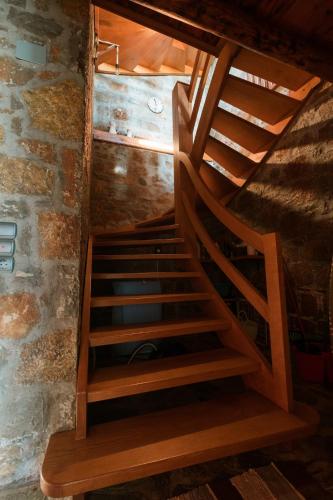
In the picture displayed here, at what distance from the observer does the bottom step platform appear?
921 mm

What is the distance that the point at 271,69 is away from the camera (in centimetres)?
221

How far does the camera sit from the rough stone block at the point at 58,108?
1.21m

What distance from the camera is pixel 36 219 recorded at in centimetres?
119

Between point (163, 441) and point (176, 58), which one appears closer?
point (163, 441)

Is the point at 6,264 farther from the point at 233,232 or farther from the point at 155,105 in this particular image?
the point at 155,105

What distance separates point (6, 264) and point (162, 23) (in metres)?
2.48

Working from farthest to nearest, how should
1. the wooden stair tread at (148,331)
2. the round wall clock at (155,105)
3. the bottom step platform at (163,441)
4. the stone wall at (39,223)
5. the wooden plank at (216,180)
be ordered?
the round wall clock at (155,105) → the wooden plank at (216,180) → the wooden stair tread at (148,331) → the stone wall at (39,223) → the bottom step platform at (163,441)

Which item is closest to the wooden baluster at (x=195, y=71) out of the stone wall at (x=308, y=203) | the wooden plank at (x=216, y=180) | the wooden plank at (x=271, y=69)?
the wooden plank at (x=271, y=69)

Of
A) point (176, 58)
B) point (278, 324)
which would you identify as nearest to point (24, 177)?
point (278, 324)

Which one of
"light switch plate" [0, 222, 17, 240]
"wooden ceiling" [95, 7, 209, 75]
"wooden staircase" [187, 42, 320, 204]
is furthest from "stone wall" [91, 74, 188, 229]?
"light switch plate" [0, 222, 17, 240]

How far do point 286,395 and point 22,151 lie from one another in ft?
5.70

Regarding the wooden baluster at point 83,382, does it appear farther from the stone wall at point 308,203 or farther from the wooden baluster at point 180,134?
the stone wall at point 308,203

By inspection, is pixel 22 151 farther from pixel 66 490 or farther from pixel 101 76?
pixel 101 76

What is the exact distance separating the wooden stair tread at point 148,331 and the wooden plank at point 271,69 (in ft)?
7.13
